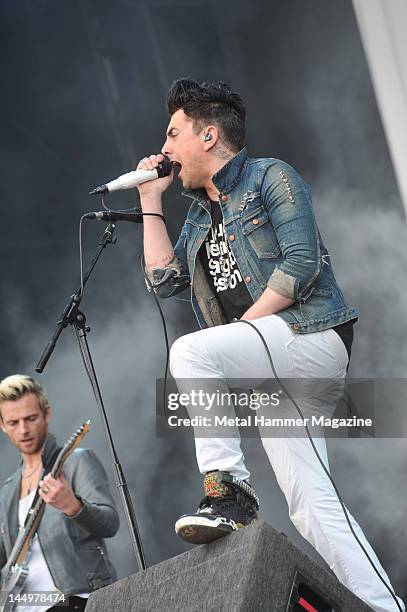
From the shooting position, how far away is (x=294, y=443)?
7.90 ft

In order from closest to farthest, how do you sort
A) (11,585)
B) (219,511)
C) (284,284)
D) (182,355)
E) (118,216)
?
(219,511) → (182,355) → (284,284) → (118,216) → (11,585)

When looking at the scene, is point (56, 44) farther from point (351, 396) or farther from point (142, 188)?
point (351, 396)

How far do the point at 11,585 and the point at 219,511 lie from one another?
173 cm

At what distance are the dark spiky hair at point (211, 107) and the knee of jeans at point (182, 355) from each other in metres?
0.75

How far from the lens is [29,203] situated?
449cm

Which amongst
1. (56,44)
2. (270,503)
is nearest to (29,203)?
(56,44)

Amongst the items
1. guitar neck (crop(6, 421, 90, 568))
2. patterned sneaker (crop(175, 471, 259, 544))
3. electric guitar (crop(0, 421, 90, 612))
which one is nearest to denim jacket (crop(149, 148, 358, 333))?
patterned sneaker (crop(175, 471, 259, 544))

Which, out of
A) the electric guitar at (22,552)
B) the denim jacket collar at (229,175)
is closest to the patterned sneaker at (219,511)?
the denim jacket collar at (229,175)

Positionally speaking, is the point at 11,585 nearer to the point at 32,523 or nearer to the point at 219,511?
the point at 32,523

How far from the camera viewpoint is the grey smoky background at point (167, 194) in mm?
3883

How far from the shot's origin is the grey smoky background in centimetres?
388

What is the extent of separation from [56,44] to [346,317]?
2.79 m

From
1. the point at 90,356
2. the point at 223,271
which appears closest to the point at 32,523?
the point at 90,356

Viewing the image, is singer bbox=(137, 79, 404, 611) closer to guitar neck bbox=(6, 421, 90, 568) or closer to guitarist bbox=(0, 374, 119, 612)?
guitar neck bbox=(6, 421, 90, 568)
